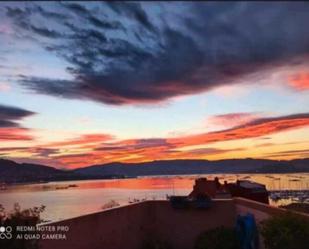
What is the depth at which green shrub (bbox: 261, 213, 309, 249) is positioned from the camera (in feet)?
24.4

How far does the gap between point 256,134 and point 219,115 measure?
139 inches

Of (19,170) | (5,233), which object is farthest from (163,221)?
(19,170)

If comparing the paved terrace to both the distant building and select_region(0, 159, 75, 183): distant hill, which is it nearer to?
the distant building

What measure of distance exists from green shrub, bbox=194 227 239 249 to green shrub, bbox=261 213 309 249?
2.76 m

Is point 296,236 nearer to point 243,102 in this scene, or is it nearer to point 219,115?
point 243,102

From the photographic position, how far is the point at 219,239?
1068cm

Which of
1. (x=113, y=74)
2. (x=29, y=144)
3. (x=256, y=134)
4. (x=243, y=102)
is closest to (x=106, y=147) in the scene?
(x=29, y=144)

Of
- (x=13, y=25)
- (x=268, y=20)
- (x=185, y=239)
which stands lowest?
(x=185, y=239)

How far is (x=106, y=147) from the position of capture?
24625mm

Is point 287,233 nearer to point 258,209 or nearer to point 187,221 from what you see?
point 258,209

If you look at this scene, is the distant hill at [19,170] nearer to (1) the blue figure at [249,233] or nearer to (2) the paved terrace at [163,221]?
(2) the paved terrace at [163,221]

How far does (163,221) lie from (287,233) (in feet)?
17.3

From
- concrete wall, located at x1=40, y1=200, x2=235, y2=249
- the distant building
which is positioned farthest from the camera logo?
the distant building

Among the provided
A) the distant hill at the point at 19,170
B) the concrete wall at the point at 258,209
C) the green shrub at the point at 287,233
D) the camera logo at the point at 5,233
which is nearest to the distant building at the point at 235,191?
the concrete wall at the point at 258,209
